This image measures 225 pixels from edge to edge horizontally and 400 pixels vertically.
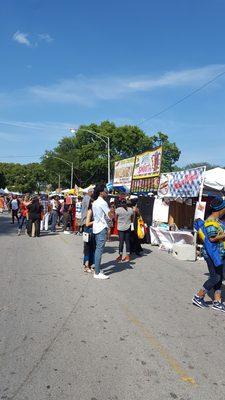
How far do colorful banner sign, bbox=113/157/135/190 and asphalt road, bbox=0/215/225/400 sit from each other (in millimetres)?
12543

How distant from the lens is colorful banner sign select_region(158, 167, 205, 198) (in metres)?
13.0

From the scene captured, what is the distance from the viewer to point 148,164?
1869cm

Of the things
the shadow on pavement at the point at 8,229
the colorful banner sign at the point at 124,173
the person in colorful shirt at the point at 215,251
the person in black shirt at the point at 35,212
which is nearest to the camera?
the person in colorful shirt at the point at 215,251

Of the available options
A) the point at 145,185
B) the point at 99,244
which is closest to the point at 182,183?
the point at 145,185

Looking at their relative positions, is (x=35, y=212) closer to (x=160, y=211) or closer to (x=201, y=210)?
(x=160, y=211)

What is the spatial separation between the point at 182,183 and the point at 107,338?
946cm

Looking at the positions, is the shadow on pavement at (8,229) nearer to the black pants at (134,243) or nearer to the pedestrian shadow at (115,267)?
the black pants at (134,243)

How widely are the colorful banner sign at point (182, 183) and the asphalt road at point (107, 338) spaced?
4.46 m

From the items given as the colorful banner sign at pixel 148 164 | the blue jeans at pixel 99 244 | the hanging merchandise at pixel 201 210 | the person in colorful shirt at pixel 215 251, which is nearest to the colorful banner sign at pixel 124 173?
the colorful banner sign at pixel 148 164

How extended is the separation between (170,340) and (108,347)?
2.63ft

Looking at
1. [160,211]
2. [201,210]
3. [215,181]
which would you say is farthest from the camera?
[160,211]

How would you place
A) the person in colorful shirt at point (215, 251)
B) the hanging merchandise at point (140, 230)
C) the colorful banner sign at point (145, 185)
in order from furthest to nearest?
the colorful banner sign at point (145, 185)
the hanging merchandise at point (140, 230)
the person in colorful shirt at point (215, 251)

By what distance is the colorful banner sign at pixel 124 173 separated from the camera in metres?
21.4

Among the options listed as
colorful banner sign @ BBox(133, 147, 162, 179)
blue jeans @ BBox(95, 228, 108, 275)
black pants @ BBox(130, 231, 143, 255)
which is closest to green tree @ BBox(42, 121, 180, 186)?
colorful banner sign @ BBox(133, 147, 162, 179)
